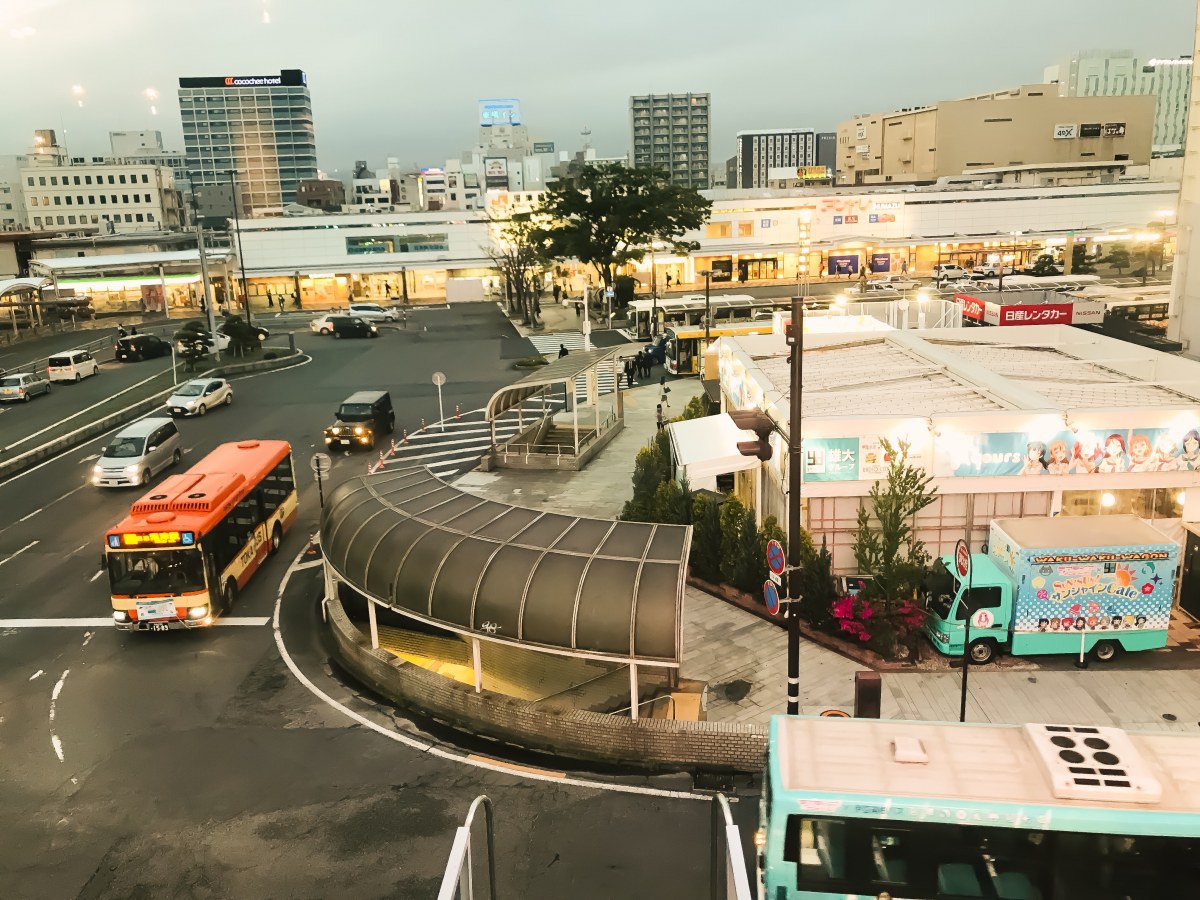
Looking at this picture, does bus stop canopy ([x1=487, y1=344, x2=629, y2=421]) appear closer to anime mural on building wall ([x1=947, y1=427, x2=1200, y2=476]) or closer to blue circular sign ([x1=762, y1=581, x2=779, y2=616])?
anime mural on building wall ([x1=947, y1=427, x2=1200, y2=476])

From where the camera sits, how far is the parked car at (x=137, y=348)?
53312mm

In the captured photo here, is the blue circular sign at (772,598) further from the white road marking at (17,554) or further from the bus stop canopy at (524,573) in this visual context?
the white road marking at (17,554)

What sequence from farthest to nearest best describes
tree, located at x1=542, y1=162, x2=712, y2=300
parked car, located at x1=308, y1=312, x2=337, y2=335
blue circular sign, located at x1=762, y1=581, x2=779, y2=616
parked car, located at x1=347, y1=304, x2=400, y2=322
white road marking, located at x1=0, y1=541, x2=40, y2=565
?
parked car, located at x1=347, y1=304, x2=400, y2=322 < parked car, located at x1=308, y1=312, x2=337, y2=335 < tree, located at x1=542, y1=162, x2=712, y2=300 < white road marking, located at x1=0, y1=541, x2=40, y2=565 < blue circular sign, located at x1=762, y1=581, x2=779, y2=616

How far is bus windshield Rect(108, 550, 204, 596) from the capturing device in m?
18.1

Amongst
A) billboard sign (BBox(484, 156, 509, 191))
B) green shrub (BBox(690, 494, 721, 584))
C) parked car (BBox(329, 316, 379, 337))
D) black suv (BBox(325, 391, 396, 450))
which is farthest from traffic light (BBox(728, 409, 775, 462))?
billboard sign (BBox(484, 156, 509, 191))

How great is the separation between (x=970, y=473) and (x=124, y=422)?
115 feet

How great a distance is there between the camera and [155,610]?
18.3m

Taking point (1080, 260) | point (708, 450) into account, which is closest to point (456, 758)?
point (708, 450)

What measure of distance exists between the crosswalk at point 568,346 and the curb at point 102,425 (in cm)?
1547

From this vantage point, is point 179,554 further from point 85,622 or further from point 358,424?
point 358,424

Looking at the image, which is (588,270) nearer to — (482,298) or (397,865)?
(482,298)

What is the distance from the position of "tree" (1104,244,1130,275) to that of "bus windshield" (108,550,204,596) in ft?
286

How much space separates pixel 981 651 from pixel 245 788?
1228 centimetres

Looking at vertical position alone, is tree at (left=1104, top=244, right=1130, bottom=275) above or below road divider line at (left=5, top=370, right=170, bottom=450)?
above
